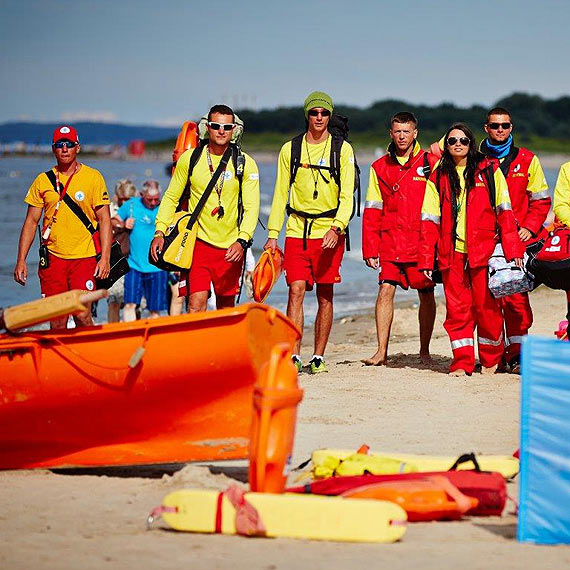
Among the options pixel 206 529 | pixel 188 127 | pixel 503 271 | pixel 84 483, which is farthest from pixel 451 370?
pixel 206 529

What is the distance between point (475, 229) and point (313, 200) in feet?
4.55

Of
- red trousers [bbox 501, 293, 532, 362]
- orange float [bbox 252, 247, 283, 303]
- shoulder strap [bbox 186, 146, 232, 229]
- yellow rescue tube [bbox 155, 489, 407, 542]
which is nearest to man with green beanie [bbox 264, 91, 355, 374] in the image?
orange float [bbox 252, 247, 283, 303]

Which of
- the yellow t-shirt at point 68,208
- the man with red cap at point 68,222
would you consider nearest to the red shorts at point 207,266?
the man with red cap at point 68,222

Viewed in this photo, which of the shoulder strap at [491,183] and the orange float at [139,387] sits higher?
the shoulder strap at [491,183]

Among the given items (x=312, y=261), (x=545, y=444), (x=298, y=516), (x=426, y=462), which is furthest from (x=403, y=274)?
(x=298, y=516)

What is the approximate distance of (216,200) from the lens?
9.54m

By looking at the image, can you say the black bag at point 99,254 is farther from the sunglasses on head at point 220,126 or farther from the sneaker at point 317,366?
the sneaker at point 317,366

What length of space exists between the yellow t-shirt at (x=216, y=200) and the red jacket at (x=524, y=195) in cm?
207

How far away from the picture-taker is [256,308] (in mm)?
6598

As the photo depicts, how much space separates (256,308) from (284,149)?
3.99 m

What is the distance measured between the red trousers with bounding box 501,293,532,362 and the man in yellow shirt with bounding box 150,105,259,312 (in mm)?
2372

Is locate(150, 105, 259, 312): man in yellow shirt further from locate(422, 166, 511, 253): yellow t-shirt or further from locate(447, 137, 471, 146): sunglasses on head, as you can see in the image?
locate(447, 137, 471, 146): sunglasses on head

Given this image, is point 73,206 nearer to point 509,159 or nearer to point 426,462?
point 509,159

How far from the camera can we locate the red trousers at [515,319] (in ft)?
33.9
